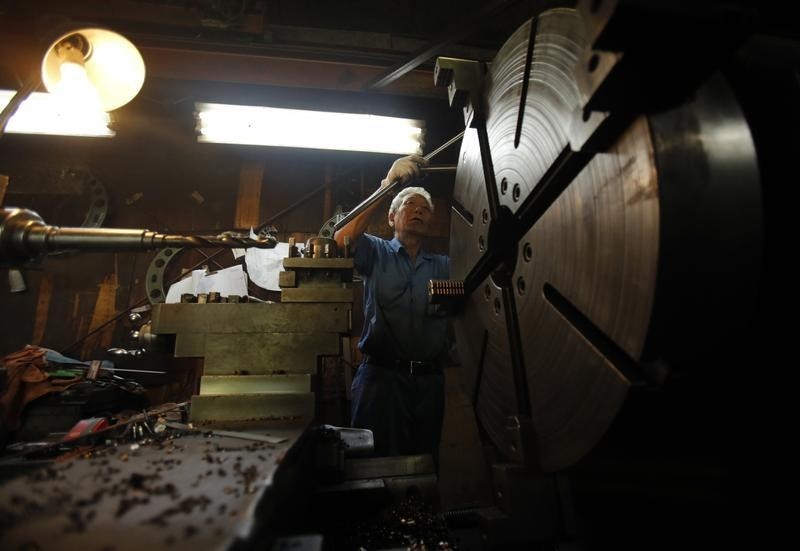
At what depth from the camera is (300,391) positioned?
4.34 feet

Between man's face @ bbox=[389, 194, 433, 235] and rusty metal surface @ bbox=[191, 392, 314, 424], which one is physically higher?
man's face @ bbox=[389, 194, 433, 235]

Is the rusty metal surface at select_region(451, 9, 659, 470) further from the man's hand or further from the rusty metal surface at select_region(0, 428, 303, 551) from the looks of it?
the man's hand

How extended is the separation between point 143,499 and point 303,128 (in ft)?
9.34

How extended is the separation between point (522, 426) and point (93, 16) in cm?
343

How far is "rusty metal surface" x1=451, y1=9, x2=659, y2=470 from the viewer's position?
0.65 meters

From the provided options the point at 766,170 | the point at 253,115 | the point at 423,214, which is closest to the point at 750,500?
the point at 766,170

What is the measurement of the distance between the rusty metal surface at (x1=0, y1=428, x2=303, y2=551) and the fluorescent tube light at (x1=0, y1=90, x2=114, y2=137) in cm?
300

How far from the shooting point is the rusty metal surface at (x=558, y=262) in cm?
65

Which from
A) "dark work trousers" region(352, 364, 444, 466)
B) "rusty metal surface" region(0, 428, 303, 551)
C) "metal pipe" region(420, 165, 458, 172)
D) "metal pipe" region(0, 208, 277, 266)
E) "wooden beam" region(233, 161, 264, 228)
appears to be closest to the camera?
"rusty metal surface" region(0, 428, 303, 551)

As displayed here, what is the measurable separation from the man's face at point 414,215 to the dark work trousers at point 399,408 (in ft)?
3.52

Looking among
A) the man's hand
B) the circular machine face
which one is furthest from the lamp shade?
the circular machine face

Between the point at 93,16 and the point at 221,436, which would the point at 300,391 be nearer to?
the point at 221,436

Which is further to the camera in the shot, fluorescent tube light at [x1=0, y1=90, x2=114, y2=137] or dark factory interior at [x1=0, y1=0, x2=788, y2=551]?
fluorescent tube light at [x1=0, y1=90, x2=114, y2=137]

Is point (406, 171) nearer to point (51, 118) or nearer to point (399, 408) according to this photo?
point (399, 408)
